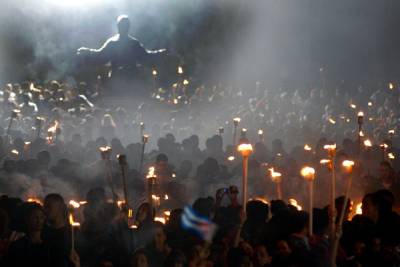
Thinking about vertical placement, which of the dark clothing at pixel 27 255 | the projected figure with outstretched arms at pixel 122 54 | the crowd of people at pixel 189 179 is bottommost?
the dark clothing at pixel 27 255

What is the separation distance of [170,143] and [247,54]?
46.9 ft

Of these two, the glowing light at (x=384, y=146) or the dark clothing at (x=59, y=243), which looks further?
the glowing light at (x=384, y=146)

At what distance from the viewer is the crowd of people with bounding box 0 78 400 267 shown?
6430mm

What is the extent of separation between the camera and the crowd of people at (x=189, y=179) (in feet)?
21.1

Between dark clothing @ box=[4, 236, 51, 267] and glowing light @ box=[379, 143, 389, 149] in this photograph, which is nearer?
dark clothing @ box=[4, 236, 51, 267]

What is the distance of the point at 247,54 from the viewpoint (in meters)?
27.9

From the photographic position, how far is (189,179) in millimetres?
11852

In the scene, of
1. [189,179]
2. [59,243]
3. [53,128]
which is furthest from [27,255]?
[53,128]

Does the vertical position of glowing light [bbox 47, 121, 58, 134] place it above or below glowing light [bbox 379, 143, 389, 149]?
above

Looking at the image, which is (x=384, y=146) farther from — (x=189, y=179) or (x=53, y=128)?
Result: (x=53, y=128)

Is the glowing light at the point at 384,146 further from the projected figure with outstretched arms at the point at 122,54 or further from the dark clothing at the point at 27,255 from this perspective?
the dark clothing at the point at 27,255

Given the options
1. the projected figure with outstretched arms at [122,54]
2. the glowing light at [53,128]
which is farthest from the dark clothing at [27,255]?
the projected figure with outstretched arms at [122,54]

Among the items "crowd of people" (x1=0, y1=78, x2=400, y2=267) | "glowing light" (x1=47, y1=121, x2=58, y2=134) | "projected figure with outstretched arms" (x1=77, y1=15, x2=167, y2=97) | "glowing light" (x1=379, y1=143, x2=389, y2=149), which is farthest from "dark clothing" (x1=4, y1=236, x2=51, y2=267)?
"projected figure with outstretched arms" (x1=77, y1=15, x2=167, y2=97)

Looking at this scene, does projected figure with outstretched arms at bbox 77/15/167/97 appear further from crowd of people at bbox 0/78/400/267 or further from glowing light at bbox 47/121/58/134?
glowing light at bbox 47/121/58/134
